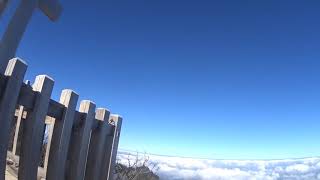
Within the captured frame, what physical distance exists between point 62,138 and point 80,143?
0.39 m

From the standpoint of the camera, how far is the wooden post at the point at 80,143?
Result: 4887 millimetres

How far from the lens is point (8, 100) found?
3.64 metres

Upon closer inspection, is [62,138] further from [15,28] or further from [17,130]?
[15,28]

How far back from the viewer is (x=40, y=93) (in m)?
4.04

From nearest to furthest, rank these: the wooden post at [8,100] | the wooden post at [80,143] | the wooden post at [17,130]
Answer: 1. the wooden post at [8,100]
2. the wooden post at [80,143]
3. the wooden post at [17,130]

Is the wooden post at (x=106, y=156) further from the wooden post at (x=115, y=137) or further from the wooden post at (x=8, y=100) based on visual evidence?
the wooden post at (x=8, y=100)

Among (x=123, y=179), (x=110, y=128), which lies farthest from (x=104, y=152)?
(x=123, y=179)

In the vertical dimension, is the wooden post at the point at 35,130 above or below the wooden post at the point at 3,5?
below

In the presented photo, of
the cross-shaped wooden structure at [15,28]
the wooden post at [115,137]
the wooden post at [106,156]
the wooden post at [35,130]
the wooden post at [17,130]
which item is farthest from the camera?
the wooden post at [115,137]

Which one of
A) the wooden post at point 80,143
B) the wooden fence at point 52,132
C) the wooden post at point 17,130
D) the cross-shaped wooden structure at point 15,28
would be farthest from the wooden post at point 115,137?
the cross-shaped wooden structure at point 15,28

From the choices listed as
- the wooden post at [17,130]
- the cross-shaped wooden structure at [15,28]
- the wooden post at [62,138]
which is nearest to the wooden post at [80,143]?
the wooden post at [62,138]

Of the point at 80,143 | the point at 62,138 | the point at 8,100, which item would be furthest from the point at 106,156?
the point at 8,100

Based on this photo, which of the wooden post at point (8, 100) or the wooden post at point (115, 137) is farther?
the wooden post at point (115, 137)

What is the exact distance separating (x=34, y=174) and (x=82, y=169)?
37.4 inches
